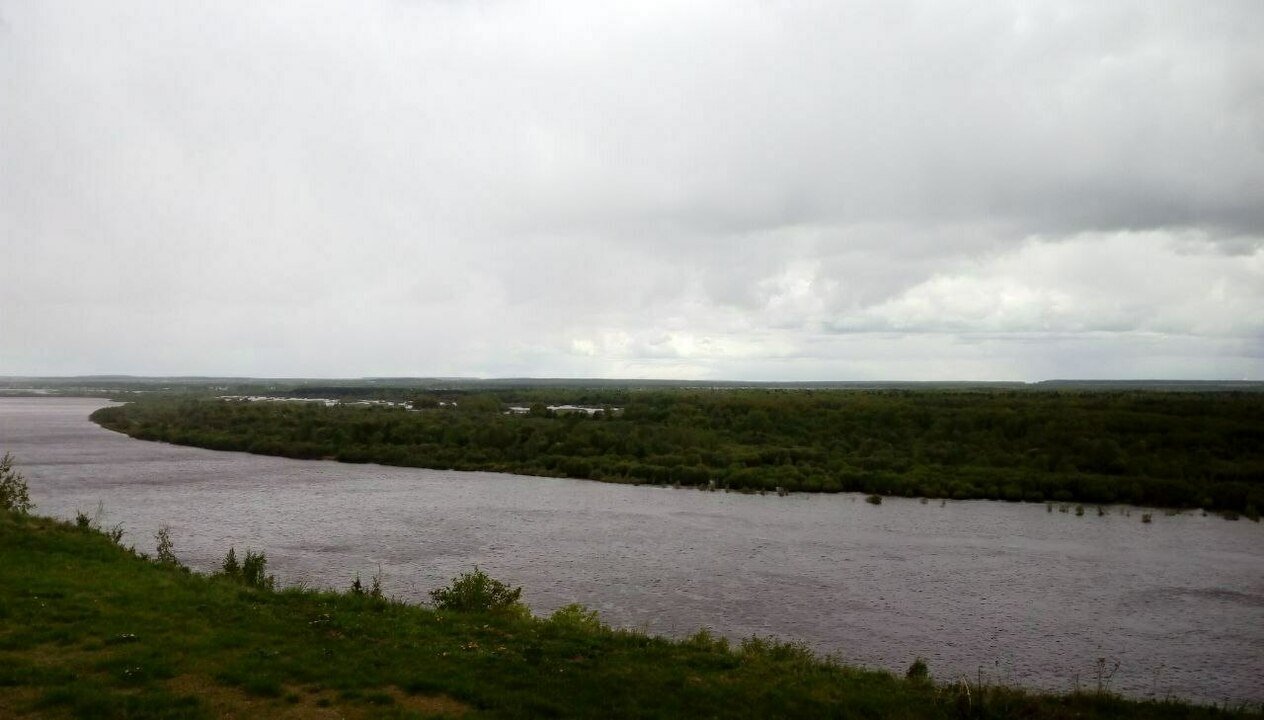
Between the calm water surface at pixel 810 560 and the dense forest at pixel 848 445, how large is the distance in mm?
4383

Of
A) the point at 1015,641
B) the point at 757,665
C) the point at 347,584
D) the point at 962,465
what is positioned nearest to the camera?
the point at 757,665

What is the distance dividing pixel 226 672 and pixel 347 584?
12.2 metres

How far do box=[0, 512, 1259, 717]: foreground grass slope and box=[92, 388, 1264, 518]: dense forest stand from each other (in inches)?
1336

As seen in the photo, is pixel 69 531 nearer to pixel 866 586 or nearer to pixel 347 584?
pixel 347 584

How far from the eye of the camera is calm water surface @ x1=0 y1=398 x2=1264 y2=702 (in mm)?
18953

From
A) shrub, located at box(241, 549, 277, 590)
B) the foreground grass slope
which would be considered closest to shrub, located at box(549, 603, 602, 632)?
the foreground grass slope

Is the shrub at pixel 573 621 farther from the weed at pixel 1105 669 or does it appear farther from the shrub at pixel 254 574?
the weed at pixel 1105 669

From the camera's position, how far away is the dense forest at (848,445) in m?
44.6

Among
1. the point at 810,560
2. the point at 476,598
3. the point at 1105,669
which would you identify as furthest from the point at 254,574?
the point at 1105,669

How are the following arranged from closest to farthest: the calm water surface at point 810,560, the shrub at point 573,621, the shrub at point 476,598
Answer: the shrub at point 573,621 → the shrub at point 476,598 → the calm water surface at point 810,560

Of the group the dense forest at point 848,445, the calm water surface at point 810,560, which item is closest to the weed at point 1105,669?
the calm water surface at point 810,560

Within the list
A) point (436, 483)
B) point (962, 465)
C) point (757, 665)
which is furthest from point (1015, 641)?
point (436, 483)

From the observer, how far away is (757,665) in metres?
13.0

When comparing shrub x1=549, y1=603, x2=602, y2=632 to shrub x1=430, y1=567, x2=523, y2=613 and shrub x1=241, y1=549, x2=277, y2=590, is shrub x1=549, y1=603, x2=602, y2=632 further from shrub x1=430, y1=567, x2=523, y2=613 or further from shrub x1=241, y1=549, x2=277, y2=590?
shrub x1=241, y1=549, x2=277, y2=590
